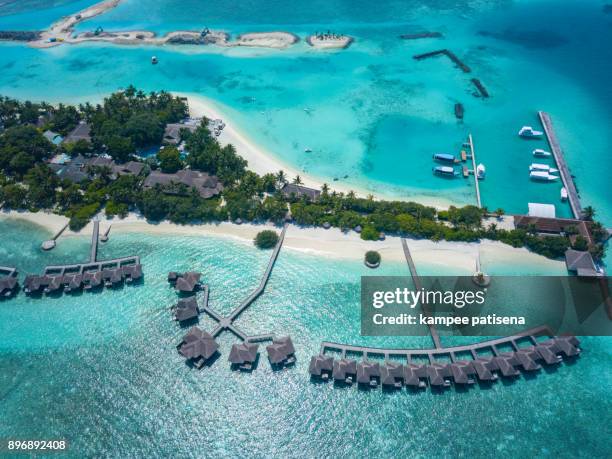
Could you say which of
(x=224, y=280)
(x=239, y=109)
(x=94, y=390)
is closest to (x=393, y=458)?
(x=224, y=280)

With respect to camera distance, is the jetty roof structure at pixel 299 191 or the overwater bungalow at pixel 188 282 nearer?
the overwater bungalow at pixel 188 282

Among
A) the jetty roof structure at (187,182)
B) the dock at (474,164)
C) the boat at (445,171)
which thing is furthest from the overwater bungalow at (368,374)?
the boat at (445,171)

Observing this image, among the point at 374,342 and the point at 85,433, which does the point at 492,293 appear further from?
the point at 85,433

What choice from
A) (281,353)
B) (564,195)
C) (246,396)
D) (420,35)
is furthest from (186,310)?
(420,35)

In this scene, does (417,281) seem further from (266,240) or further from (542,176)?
(542,176)

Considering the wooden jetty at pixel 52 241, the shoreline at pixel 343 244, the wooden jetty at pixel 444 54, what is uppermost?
the wooden jetty at pixel 444 54

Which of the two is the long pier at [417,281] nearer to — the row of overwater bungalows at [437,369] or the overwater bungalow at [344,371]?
the row of overwater bungalows at [437,369]
